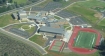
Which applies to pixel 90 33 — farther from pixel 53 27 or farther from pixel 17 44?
pixel 17 44

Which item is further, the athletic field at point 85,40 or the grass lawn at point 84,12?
the grass lawn at point 84,12

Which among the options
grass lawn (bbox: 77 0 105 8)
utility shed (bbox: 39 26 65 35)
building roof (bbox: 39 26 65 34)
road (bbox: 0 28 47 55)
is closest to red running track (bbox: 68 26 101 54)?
utility shed (bbox: 39 26 65 35)

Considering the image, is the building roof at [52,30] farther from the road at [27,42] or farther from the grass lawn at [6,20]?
the grass lawn at [6,20]

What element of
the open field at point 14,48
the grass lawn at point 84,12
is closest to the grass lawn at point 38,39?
the open field at point 14,48

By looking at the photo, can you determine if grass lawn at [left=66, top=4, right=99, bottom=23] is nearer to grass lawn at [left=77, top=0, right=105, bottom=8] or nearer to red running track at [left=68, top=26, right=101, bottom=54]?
grass lawn at [left=77, top=0, right=105, bottom=8]

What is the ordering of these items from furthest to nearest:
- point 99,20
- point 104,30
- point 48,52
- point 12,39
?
point 99,20 → point 104,30 → point 12,39 → point 48,52

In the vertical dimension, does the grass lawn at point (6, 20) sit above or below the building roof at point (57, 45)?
above

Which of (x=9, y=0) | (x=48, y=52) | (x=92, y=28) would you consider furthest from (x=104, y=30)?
(x=9, y=0)
